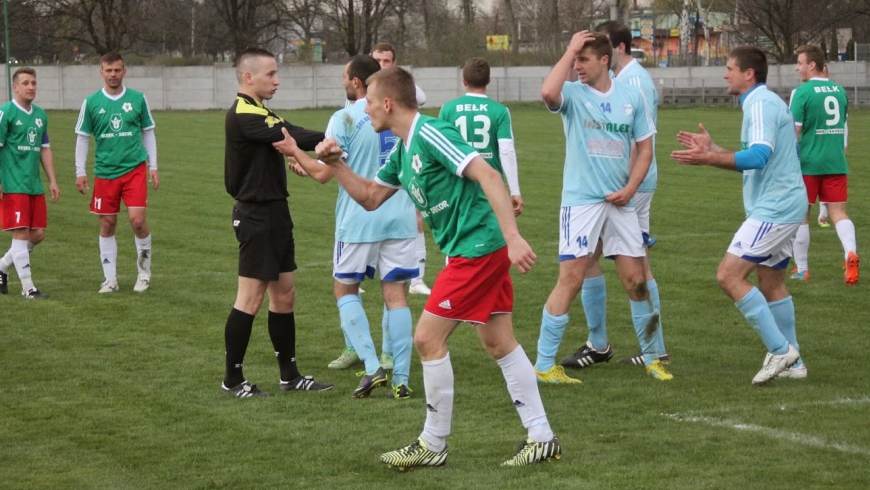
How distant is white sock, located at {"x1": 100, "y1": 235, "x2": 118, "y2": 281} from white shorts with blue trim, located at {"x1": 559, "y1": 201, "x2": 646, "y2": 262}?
18.5 ft

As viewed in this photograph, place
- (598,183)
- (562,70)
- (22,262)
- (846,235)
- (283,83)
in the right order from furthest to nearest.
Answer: (283,83), (22,262), (846,235), (598,183), (562,70)

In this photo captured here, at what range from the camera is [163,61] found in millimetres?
64625

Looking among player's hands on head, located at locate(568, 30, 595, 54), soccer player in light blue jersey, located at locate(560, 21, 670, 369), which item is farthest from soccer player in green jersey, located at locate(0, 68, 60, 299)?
player's hands on head, located at locate(568, 30, 595, 54)

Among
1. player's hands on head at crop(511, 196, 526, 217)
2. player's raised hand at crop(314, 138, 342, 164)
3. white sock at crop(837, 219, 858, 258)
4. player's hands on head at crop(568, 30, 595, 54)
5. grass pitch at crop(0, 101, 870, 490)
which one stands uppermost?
player's hands on head at crop(568, 30, 595, 54)

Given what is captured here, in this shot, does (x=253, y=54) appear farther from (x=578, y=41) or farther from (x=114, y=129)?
(x=114, y=129)

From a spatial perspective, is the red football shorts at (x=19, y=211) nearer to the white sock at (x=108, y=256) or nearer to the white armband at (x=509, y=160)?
the white sock at (x=108, y=256)

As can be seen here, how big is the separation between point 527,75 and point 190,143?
28956 mm

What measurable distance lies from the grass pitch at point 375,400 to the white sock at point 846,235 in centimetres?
38

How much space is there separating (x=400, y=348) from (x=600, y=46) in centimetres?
229

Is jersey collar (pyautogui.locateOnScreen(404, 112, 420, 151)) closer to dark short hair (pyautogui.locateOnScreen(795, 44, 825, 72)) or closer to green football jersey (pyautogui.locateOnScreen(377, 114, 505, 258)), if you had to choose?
green football jersey (pyautogui.locateOnScreen(377, 114, 505, 258))

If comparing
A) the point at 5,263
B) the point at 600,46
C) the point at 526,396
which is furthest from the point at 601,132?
the point at 5,263

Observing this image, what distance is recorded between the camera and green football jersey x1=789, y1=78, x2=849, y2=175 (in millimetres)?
11266

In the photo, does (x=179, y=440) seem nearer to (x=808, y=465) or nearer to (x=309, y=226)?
(x=808, y=465)

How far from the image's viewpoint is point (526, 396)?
5.44 meters
